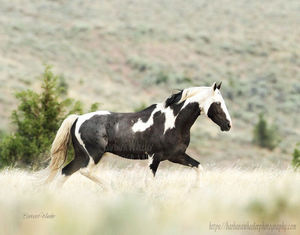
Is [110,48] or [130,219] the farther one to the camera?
[110,48]

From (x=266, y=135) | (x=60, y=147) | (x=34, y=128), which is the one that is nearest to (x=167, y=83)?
(x=266, y=135)

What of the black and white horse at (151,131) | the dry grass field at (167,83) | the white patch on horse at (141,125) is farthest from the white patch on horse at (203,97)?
the dry grass field at (167,83)

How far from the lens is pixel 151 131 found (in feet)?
27.1

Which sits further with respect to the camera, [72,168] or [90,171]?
[72,168]

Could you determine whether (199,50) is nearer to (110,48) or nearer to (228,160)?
(110,48)

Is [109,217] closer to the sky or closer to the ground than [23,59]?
closer to the sky

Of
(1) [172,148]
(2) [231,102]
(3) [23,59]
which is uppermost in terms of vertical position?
(1) [172,148]

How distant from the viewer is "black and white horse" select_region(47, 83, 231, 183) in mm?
8195

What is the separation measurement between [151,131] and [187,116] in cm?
57

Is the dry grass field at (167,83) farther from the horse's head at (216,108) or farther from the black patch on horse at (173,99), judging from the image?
the black patch on horse at (173,99)

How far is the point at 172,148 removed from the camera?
321 inches

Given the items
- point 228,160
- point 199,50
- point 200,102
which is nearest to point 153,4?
point 199,50

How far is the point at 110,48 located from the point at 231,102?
1460 centimetres

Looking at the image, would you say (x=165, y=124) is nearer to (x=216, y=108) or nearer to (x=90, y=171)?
→ (x=216, y=108)
